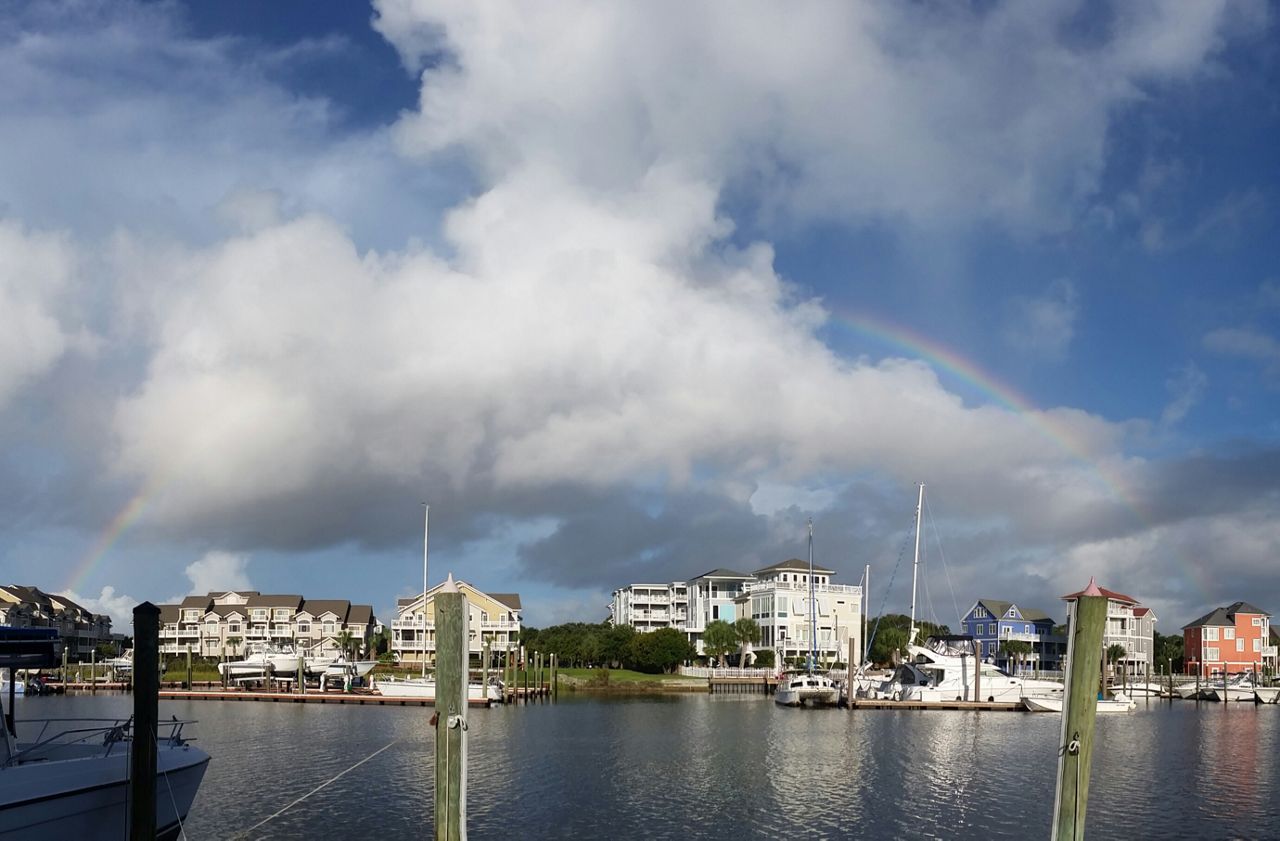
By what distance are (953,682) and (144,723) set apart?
75.9 meters

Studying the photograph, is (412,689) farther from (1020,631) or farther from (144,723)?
(1020,631)

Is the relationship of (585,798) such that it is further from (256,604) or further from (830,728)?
(256,604)

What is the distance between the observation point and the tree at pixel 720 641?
135875mm

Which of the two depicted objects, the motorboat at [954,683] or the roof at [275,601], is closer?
the motorboat at [954,683]

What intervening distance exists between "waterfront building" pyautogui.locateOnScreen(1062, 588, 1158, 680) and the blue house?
7.15 meters

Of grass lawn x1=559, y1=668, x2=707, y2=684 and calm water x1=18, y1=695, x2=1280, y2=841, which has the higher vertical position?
calm water x1=18, y1=695, x2=1280, y2=841

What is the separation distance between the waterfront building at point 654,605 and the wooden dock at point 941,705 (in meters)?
90.1

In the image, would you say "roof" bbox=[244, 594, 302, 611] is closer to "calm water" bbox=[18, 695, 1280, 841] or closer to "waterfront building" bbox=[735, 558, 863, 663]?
"waterfront building" bbox=[735, 558, 863, 663]

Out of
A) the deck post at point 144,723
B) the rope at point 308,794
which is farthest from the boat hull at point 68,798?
the rope at point 308,794

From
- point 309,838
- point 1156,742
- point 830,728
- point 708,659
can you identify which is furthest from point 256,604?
point 309,838

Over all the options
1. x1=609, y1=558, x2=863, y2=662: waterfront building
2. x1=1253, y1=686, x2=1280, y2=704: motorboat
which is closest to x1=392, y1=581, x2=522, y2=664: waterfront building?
x1=609, y1=558, x2=863, y2=662: waterfront building

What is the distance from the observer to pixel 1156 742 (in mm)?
63094

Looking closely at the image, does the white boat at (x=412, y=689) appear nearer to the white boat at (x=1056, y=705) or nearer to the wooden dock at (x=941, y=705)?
the wooden dock at (x=941, y=705)

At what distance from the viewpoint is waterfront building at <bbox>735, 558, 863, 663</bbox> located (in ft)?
463
